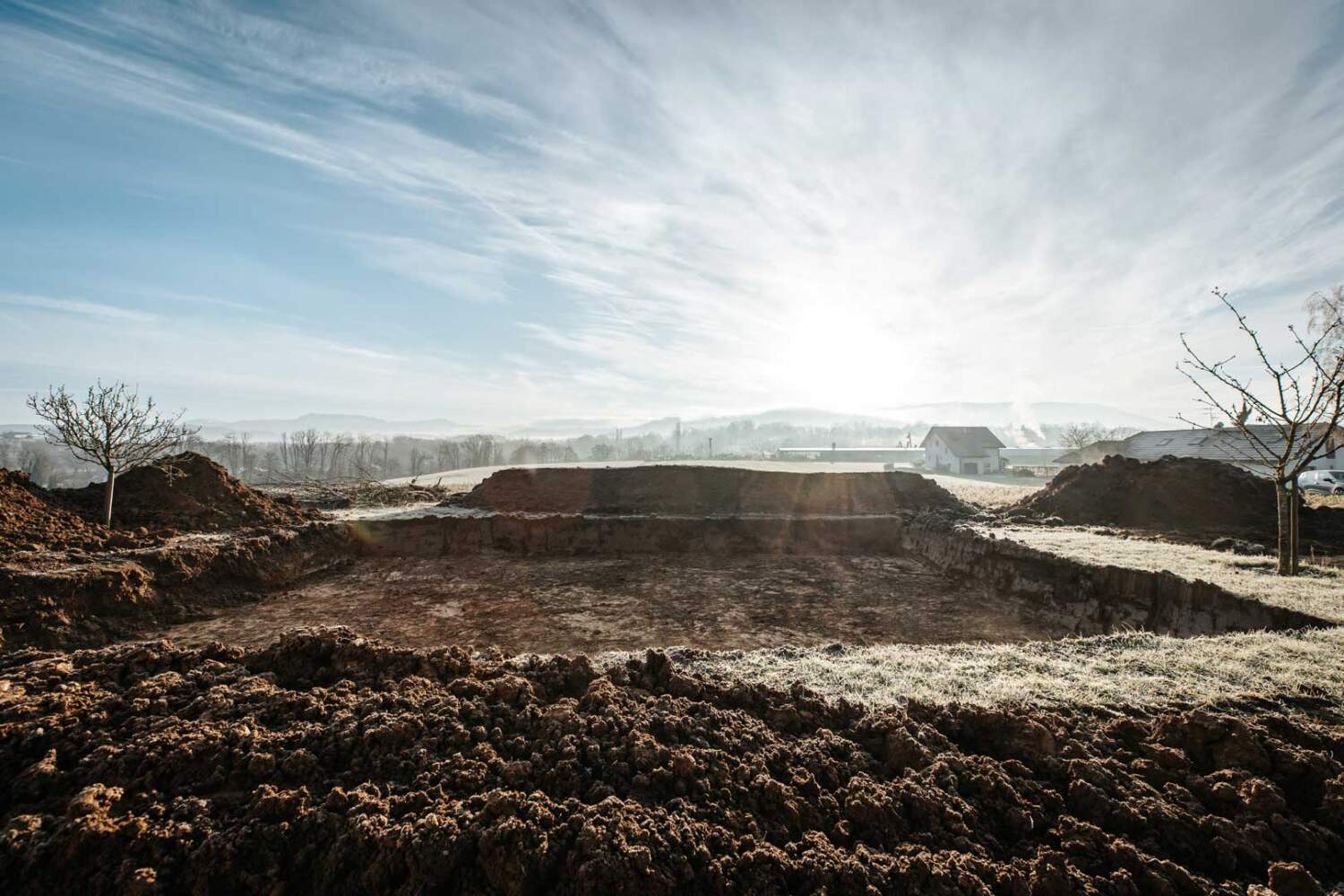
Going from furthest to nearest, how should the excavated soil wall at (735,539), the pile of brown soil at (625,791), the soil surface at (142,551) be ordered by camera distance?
the excavated soil wall at (735,539), the soil surface at (142,551), the pile of brown soil at (625,791)

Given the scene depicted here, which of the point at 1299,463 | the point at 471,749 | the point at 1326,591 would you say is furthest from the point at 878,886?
the point at 1299,463

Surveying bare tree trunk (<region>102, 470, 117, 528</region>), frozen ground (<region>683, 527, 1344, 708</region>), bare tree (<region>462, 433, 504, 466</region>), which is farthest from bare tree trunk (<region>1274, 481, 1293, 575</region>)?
bare tree (<region>462, 433, 504, 466</region>)

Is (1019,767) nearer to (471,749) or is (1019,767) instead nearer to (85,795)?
(471,749)

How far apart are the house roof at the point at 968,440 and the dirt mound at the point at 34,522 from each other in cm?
5004

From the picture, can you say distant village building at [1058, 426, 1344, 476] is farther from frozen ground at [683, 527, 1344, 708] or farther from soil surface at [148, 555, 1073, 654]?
frozen ground at [683, 527, 1344, 708]

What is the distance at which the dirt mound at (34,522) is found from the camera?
895 cm

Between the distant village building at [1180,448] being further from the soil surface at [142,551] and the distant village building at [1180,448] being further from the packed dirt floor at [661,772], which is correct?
the soil surface at [142,551]

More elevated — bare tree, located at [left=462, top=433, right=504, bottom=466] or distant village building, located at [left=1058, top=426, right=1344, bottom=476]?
distant village building, located at [left=1058, top=426, right=1344, bottom=476]

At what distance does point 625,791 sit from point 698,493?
16116 millimetres

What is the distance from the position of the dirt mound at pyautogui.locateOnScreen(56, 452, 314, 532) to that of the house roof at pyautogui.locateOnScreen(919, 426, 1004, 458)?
47.0 meters

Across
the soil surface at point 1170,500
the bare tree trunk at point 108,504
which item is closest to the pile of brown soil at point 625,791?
the bare tree trunk at point 108,504

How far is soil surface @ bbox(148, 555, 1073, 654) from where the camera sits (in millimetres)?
7312

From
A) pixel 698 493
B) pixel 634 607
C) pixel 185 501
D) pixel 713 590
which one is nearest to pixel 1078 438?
pixel 698 493

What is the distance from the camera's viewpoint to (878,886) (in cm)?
218
